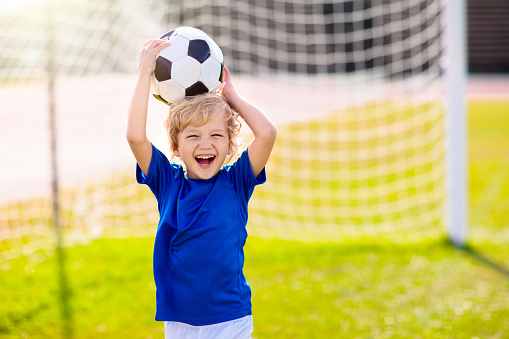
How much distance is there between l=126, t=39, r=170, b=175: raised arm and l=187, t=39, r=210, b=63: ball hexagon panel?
0.43 ft

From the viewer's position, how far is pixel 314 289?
3820 millimetres

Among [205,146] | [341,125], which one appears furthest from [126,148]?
[205,146]

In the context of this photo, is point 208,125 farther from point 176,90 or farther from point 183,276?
point 183,276

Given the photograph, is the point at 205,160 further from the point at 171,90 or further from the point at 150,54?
the point at 150,54

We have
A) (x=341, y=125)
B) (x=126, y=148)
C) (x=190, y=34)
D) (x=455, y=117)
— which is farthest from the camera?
(x=341, y=125)

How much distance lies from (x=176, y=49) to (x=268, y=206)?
13.8 ft

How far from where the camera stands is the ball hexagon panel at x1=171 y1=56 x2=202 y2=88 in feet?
6.47

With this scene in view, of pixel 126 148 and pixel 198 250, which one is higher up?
pixel 198 250

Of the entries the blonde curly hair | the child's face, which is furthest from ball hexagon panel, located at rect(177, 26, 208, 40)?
the child's face

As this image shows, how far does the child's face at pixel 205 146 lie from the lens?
1.89 m

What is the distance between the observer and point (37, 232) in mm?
5016

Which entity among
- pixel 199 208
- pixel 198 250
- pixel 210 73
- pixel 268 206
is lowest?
pixel 268 206

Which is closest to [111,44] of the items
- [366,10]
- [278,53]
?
[366,10]

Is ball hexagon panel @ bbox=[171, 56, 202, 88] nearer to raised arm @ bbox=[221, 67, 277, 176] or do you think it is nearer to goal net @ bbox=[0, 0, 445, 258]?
raised arm @ bbox=[221, 67, 277, 176]
